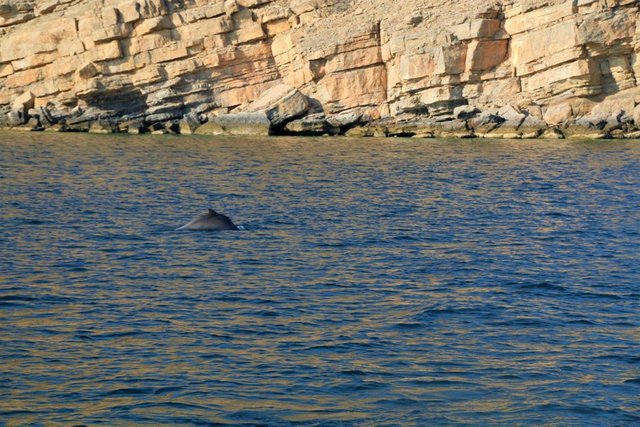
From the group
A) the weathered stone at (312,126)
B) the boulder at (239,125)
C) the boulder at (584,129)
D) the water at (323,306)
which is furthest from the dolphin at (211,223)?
the weathered stone at (312,126)

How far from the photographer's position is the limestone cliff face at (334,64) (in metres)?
49.1

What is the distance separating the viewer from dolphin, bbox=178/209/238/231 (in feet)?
68.8

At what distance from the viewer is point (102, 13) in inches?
2324

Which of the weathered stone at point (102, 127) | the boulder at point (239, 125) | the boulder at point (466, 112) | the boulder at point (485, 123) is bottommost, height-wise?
the boulder at point (485, 123)

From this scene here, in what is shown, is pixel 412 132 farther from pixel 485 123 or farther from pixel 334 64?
pixel 334 64

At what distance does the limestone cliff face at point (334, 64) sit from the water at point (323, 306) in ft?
70.2

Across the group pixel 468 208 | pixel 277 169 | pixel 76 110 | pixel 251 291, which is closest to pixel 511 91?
pixel 277 169

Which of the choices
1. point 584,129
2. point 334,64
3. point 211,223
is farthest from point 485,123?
point 211,223

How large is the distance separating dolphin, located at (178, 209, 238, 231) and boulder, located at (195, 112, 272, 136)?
32.7m

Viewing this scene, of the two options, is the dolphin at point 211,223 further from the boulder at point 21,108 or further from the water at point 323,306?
the boulder at point 21,108

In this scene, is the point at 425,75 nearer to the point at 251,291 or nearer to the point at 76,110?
the point at 76,110

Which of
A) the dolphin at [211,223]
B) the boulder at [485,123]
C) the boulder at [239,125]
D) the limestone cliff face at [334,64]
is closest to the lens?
the dolphin at [211,223]

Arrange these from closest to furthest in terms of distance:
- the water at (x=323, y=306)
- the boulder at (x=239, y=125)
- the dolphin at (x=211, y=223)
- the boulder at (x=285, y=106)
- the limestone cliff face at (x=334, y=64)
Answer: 1. the water at (x=323, y=306)
2. the dolphin at (x=211, y=223)
3. the limestone cliff face at (x=334, y=64)
4. the boulder at (x=239, y=125)
5. the boulder at (x=285, y=106)

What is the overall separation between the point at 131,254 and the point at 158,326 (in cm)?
513
